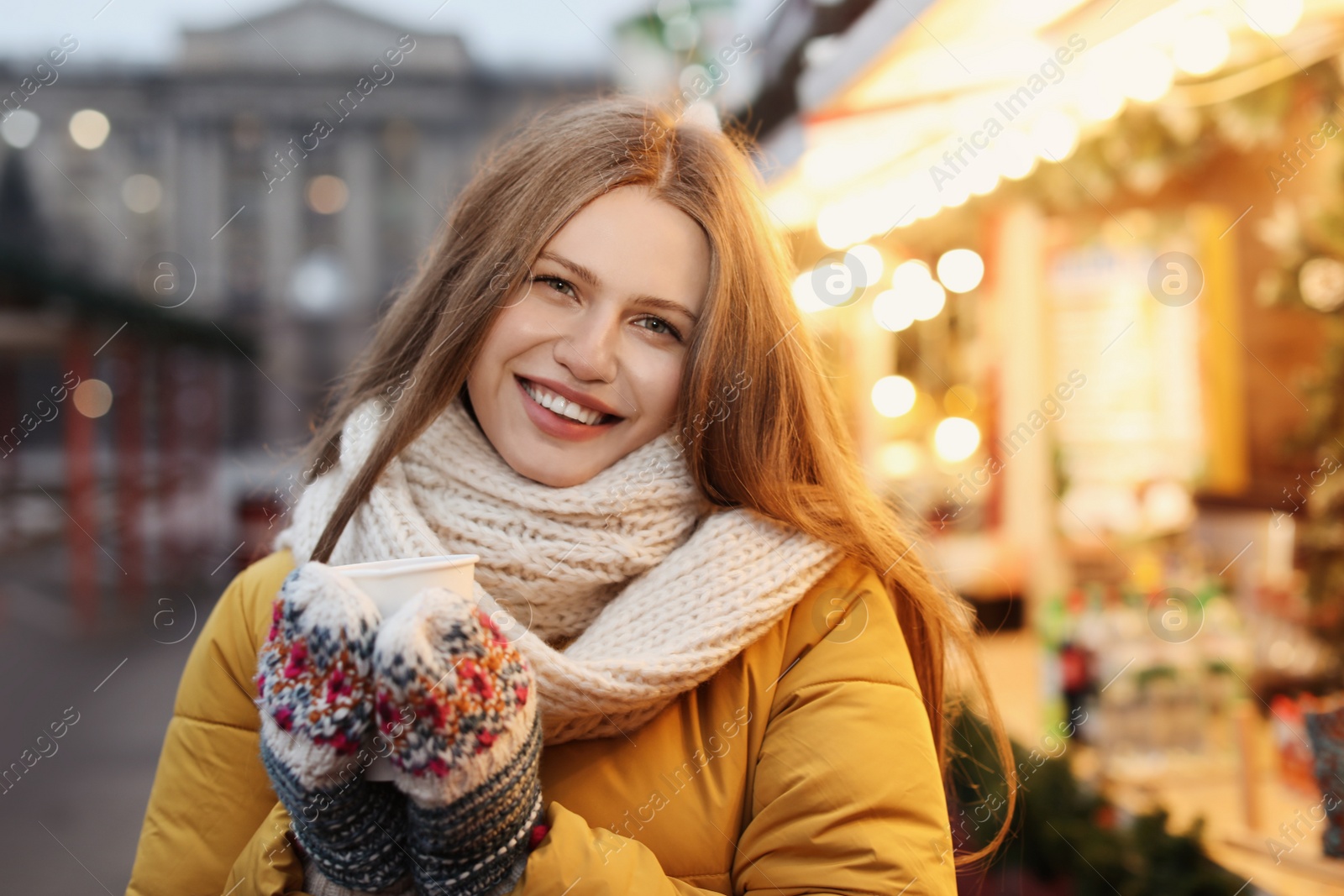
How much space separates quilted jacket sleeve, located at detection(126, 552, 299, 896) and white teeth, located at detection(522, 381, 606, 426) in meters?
0.43

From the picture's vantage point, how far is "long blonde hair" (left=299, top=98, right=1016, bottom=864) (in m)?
1.24

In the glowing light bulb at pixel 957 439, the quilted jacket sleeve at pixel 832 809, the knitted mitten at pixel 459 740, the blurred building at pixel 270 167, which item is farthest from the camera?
the blurred building at pixel 270 167

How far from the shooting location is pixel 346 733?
0.84m

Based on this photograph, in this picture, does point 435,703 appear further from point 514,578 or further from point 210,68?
point 210,68

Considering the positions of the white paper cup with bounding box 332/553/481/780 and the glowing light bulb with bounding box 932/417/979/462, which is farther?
the glowing light bulb with bounding box 932/417/979/462

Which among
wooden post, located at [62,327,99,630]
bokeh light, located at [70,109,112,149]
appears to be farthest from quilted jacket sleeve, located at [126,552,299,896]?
bokeh light, located at [70,109,112,149]

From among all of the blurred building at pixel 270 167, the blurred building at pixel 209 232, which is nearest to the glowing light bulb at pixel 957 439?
the blurred building at pixel 209 232

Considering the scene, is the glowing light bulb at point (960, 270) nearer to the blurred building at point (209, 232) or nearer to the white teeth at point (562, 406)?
the blurred building at point (209, 232)

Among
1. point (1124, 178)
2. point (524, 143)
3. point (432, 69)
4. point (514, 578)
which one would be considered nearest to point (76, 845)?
point (514, 578)

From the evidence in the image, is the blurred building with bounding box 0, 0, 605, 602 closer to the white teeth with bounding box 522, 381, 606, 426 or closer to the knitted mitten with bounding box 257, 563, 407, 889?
the white teeth with bounding box 522, 381, 606, 426

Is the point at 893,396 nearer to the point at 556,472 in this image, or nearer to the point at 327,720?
the point at 556,472

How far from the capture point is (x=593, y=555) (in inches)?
47.7

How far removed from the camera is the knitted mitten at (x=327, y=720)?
33.2 inches

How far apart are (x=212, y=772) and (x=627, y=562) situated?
594mm
